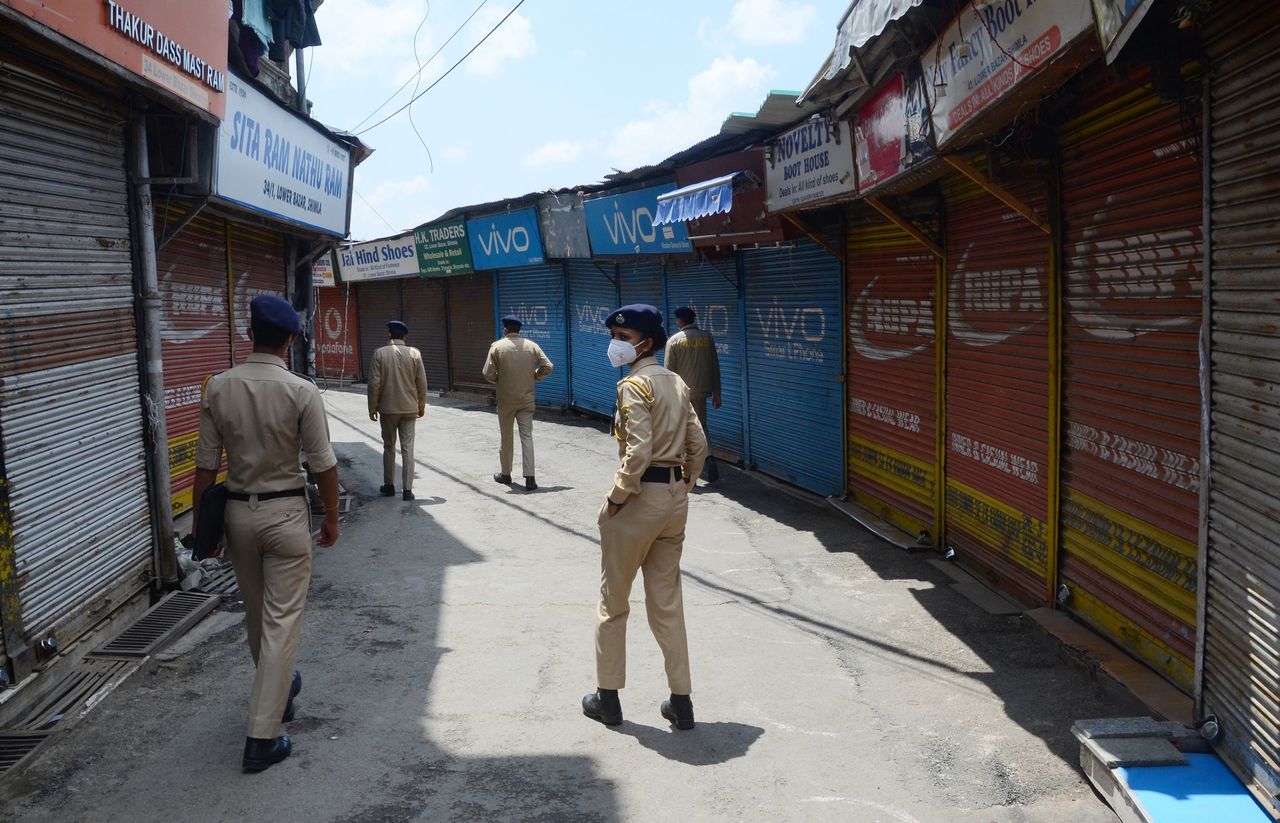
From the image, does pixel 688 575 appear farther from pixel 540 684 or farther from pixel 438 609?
pixel 540 684

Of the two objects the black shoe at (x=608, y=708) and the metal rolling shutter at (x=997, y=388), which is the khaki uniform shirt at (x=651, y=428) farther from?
the metal rolling shutter at (x=997, y=388)

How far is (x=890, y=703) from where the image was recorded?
16.6 ft

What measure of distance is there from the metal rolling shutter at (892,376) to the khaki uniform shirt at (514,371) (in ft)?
11.4

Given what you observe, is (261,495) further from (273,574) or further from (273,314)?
(273,314)

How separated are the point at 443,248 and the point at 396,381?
36.1 feet

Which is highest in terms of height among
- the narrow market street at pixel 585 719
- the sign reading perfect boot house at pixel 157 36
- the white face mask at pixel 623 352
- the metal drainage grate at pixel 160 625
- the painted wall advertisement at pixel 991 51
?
the sign reading perfect boot house at pixel 157 36

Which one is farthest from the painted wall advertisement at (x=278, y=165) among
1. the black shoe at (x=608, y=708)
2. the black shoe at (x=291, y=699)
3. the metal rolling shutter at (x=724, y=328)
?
the black shoe at (x=608, y=708)

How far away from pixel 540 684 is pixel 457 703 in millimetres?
467

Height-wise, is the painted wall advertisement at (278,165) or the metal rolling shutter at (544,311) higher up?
the painted wall advertisement at (278,165)

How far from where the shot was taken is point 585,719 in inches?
191

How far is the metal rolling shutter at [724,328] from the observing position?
12.5 meters

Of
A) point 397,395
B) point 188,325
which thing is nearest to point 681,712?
point 188,325

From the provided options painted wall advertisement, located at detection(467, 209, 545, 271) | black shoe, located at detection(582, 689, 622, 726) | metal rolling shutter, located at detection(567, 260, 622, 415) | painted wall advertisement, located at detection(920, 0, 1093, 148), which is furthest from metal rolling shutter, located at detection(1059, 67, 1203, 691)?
painted wall advertisement, located at detection(467, 209, 545, 271)

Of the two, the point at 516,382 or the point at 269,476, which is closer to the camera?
the point at 269,476
